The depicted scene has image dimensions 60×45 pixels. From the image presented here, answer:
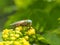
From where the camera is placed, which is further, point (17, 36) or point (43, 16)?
point (43, 16)

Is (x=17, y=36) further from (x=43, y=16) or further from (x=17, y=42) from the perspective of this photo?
(x=43, y=16)

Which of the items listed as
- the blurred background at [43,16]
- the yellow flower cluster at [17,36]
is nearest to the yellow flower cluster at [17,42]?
the yellow flower cluster at [17,36]

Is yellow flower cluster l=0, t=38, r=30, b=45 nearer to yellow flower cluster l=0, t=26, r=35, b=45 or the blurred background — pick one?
yellow flower cluster l=0, t=26, r=35, b=45

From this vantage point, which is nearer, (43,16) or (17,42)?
(17,42)

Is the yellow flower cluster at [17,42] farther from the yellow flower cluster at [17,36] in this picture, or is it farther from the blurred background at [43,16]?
the blurred background at [43,16]

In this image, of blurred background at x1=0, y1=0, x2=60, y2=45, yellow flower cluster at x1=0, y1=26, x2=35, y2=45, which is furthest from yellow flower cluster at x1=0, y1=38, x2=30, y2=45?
blurred background at x1=0, y1=0, x2=60, y2=45

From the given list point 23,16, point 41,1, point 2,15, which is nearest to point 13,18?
point 23,16

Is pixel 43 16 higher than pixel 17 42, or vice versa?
pixel 43 16

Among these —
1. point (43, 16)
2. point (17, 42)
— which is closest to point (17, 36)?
point (17, 42)
